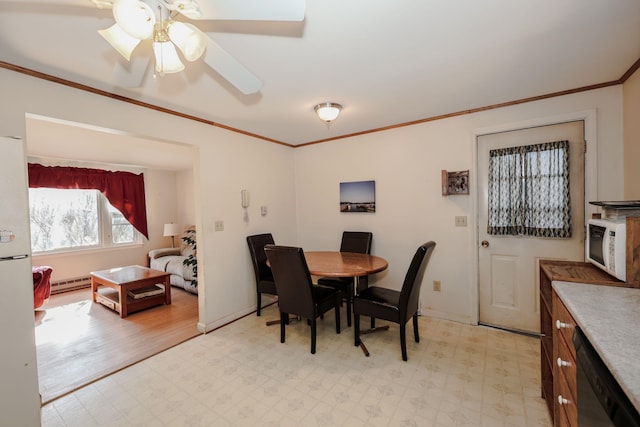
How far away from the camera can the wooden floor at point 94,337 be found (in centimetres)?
220

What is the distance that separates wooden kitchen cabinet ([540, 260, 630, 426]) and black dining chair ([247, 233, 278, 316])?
2.40 m

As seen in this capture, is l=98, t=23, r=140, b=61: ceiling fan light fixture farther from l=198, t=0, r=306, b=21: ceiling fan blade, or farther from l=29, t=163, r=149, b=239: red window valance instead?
l=29, t=163, r=149, b=239: red window valance

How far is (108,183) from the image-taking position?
506 cm

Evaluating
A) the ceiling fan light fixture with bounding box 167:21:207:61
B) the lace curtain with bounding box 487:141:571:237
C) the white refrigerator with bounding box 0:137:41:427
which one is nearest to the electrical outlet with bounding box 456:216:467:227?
the lace curtain with bounding box 487:141:571:237

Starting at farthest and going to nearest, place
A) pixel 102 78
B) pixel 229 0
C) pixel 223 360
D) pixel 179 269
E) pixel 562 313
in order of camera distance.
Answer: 1. pixel 179 269
2. pixel 223 360
3. pixel 102 78
4. pixel 562 313
5. pixel 229 0

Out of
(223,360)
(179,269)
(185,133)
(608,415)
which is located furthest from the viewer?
(179,269)

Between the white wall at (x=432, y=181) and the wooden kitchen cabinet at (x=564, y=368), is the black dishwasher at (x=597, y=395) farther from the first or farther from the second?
the white wall at (x=432, y=181)

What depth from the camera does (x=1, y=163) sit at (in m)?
1.41

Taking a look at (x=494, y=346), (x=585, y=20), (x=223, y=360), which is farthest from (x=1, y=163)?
(x=494, y=346)

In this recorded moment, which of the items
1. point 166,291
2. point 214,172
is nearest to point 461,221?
point 214,172

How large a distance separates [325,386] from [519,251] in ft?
7.39

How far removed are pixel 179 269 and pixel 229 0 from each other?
4323 millimetres

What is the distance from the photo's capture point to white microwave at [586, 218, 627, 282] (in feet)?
4.13

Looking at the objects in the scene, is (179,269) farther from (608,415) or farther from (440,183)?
(608,415)
